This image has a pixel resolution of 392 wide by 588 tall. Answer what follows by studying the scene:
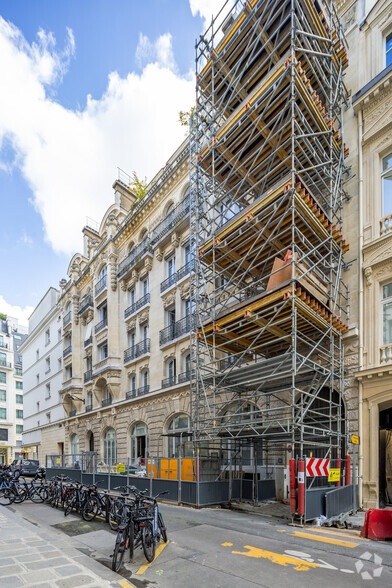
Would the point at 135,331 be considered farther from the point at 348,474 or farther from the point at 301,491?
the point at 301,491

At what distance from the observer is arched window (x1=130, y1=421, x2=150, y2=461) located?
24953 mm

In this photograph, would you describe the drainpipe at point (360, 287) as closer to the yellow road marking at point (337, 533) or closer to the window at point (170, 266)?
the yellow road marking at point (337, 533)

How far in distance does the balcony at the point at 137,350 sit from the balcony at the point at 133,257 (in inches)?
212

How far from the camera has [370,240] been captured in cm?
1391

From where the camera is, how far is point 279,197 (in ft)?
42.3

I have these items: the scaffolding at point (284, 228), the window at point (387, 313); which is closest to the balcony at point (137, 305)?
the scaffolding at point (284, 228)

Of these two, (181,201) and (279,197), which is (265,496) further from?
(181,201)

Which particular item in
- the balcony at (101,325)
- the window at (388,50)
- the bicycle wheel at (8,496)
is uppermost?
the window at (388,50)

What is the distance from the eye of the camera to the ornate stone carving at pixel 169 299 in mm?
23369

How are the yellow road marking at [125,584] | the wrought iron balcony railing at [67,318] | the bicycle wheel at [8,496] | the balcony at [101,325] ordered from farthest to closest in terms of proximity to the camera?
the wrought iron balcony railing at [67,318]
the balcony at [101,325]
the bicycle wheel at [8,496]
the yellow road marking at [125,584]

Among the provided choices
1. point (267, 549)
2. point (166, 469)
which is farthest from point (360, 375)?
point (166, 469)

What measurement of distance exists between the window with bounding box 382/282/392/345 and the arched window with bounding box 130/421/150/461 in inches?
636

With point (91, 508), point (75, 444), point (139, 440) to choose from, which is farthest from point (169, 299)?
point (75, 444)

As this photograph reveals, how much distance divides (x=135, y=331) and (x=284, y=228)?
15613 mm
